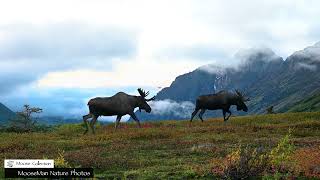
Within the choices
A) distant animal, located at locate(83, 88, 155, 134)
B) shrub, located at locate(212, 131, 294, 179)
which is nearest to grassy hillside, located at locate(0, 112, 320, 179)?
shrub, located at locate(212, 131, 294, 179)

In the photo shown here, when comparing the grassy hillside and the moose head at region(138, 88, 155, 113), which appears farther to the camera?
the moose head at region(138, 88, 155, 113)

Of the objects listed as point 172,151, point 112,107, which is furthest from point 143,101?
point 172,151

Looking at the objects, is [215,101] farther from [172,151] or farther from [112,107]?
[172,151]

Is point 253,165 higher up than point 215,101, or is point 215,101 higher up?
point 215,101

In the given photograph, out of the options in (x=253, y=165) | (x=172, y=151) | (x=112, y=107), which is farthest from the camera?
(x=112, y=107)

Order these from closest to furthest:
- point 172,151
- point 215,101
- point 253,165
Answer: point 253,165
point 172,151
point 215,101

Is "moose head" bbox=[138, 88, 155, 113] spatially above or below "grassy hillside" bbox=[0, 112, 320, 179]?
above

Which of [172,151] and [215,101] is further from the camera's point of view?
[215,101]

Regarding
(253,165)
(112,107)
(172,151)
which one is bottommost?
(253,165)

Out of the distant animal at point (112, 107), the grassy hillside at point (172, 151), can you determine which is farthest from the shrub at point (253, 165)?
the distant animal at point (112, 107)

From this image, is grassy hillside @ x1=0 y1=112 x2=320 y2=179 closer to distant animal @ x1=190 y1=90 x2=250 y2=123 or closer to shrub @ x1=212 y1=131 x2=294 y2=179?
shrub @ x1=212 y1=131 x2=294 y2=179

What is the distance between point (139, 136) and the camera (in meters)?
33.3

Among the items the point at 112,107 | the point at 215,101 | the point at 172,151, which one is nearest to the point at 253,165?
the point at 172,151

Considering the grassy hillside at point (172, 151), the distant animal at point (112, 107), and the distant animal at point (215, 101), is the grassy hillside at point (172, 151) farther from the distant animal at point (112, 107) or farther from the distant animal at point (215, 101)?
the distant animal at point (215, 101)
